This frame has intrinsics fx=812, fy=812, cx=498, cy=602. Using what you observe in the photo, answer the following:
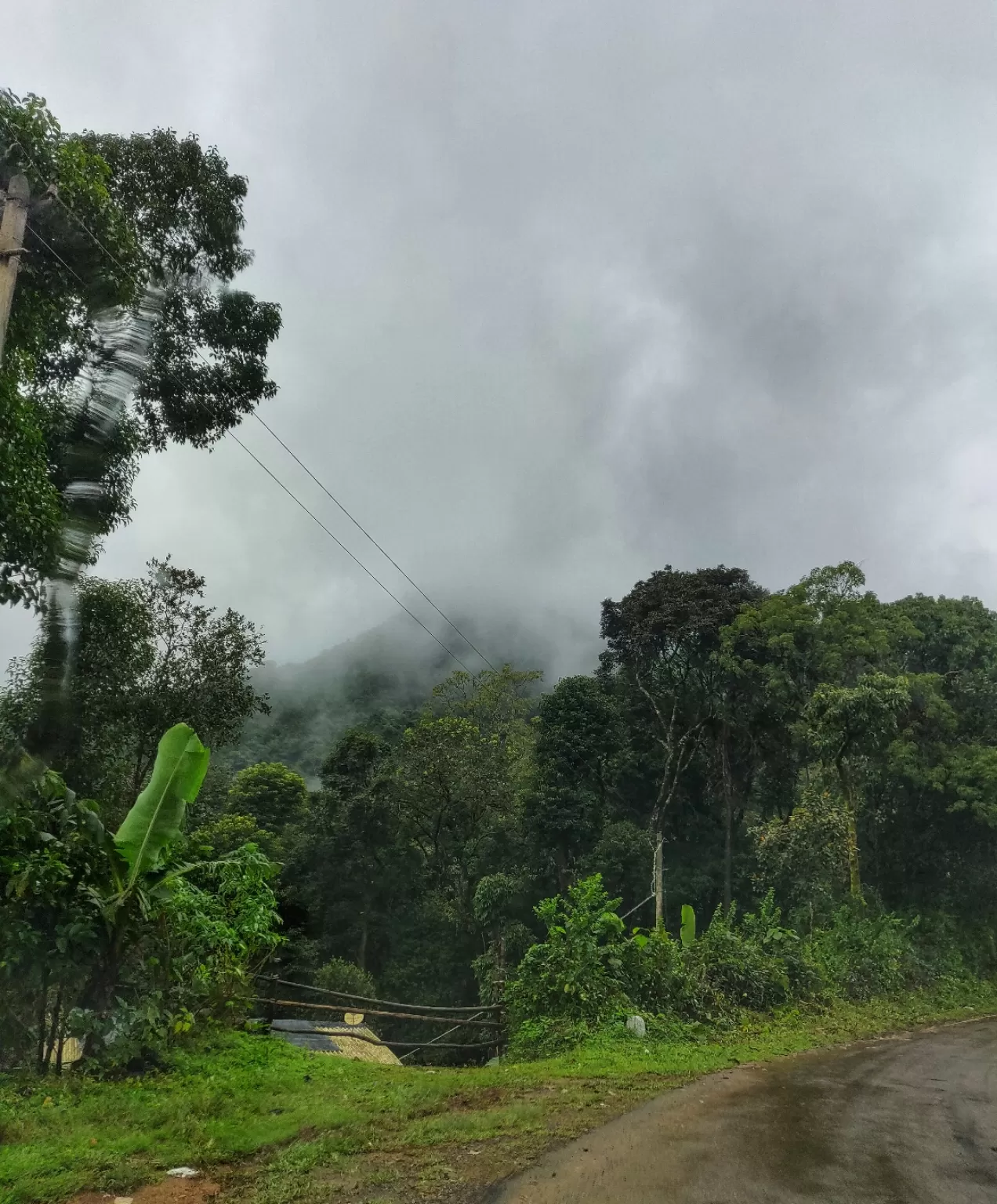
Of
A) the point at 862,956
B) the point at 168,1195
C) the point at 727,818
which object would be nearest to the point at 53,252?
the point at 168,1195

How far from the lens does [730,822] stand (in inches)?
1067

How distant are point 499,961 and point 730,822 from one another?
8828 millimetres

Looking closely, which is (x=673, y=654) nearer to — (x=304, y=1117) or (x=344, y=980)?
(x=344, y=980)

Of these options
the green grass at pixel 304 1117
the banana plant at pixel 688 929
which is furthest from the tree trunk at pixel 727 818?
the green grass at pixel 304 1117

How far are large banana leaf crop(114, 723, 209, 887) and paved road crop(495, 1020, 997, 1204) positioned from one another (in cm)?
491

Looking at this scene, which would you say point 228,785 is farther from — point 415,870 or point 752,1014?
point 752,1014

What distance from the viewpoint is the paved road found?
15.2 ft

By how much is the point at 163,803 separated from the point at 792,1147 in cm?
637

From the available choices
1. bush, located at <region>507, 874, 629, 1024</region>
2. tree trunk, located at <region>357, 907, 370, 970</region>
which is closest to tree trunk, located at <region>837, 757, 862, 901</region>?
bush, located at <region>507, 874, 629, 1024</region>

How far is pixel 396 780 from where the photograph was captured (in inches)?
1224

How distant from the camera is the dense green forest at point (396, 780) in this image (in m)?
7.82

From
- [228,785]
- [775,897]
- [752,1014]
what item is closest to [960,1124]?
[752,1014]

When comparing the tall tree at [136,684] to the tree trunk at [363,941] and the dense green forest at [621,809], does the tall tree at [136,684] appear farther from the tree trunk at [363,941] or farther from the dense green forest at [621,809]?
the tree trunk at [363,941]

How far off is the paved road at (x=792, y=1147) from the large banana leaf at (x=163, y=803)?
16.1ft
